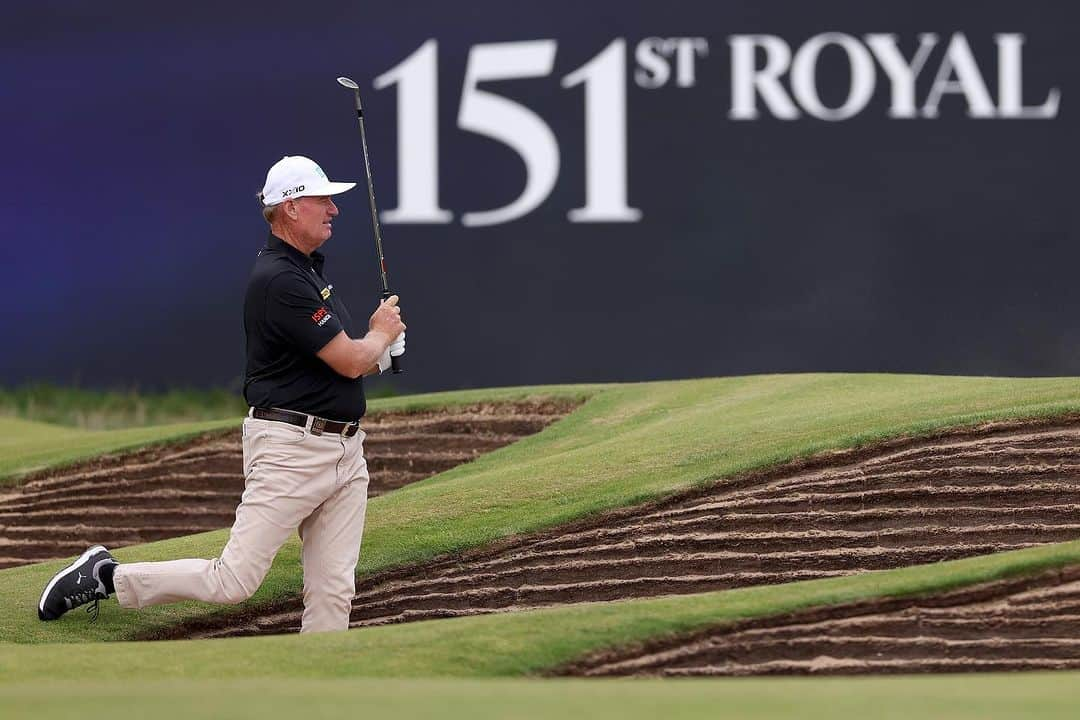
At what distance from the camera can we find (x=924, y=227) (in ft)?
43.6

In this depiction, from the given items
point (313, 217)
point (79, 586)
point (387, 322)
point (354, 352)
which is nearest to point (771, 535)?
point (387, 322)

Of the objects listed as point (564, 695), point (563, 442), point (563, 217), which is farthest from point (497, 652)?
point (563, 217)

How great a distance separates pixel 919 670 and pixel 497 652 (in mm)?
1467

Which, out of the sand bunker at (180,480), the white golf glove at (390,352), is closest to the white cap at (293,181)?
the white golf glove at (390,352)

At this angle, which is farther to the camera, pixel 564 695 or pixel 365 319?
pixel 365 319

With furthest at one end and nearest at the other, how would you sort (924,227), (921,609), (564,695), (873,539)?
1. (924,227)
2. (873,539)
3. (921,609)
4. (564,695)

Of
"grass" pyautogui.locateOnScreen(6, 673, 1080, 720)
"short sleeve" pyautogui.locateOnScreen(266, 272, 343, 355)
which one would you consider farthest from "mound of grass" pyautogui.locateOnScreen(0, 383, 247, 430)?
"grass" pyautogui.locateOnScreen(6, 673, 1080, 720)

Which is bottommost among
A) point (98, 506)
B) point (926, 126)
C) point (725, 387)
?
point (98, 506)

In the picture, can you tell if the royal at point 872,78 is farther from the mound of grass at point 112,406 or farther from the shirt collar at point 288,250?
the shirt collar at point 288,250

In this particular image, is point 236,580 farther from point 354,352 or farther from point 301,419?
point 354,352

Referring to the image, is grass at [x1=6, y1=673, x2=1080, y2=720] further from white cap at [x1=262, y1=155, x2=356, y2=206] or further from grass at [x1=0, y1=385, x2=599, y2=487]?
grass at [x1=0, y1=385, x2=599, y2=487]

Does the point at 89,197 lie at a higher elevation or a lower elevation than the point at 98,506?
higher

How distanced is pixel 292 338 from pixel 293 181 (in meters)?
0.62

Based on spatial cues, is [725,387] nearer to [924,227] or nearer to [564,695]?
[924,227]
